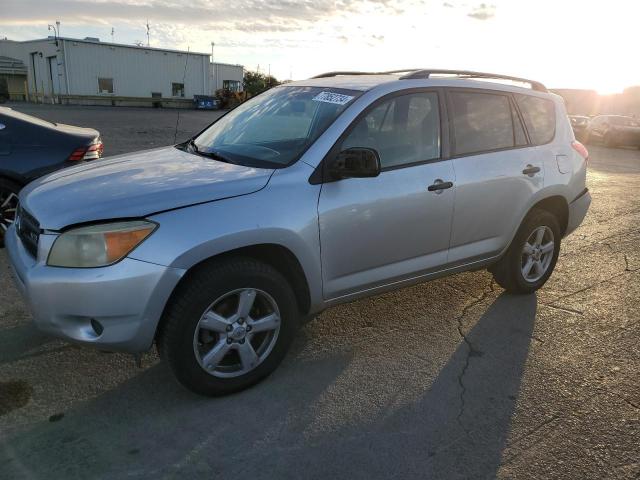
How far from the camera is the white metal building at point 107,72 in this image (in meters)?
40.1

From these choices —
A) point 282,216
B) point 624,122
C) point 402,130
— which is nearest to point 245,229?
point 282,216

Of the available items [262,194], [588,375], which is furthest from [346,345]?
[588,375]

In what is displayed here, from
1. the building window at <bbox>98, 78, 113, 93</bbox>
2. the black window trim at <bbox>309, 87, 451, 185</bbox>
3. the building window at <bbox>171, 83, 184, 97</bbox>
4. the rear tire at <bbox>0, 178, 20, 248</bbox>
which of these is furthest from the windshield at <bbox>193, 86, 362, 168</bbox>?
the building window at <bbox>171, 83, 184, 97</bbox>

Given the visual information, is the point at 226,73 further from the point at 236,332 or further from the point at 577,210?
the point at 236,332

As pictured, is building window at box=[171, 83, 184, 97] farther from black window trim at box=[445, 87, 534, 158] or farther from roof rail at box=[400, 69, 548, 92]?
black window trim at box=[445, 87, 534, 158]

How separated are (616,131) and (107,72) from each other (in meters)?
35.3

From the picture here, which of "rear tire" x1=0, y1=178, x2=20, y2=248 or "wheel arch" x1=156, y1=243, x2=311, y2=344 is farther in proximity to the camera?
"rear tire" x1=0, y1=178, x2=20, y2=248

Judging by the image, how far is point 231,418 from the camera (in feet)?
9.76

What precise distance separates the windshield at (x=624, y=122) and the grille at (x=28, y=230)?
24.5 m

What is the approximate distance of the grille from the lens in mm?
2993

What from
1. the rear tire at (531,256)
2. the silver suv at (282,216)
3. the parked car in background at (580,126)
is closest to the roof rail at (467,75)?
the silver suv at (282,216)

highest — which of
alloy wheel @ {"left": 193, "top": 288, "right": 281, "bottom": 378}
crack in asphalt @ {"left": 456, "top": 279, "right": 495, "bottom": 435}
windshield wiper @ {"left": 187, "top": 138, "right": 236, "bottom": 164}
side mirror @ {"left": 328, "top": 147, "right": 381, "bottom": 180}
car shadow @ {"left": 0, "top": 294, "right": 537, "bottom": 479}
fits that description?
side mirror @ {"left": 328, "top": 147, "right": 381, "bottom": 180}

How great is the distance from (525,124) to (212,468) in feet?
11.6

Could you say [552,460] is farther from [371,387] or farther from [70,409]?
[70,409]
